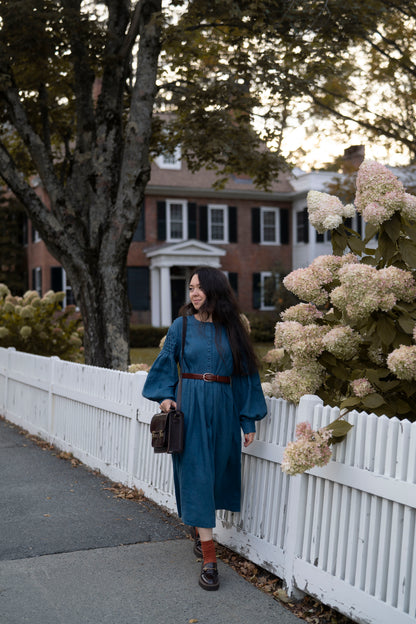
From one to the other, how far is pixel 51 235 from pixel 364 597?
7.84 metres

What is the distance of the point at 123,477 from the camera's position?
7.09 metres

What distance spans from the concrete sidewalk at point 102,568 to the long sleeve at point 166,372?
1.10m

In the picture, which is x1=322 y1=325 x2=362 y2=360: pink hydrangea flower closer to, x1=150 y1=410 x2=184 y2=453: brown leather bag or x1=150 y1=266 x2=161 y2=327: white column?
x1=150 y1=410 x2=184 y2=453: brown leather bag

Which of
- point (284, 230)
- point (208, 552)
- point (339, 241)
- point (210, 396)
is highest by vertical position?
point (284, 230)

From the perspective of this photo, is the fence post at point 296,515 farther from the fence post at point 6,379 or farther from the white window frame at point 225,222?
the white window frame at point 225,222

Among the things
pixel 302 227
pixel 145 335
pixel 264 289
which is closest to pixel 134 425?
pixel 145 335

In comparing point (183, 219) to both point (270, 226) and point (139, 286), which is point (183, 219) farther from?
point (270, 226)

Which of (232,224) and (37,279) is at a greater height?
(232,224)

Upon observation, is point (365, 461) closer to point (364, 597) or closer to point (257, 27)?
point (364, 597)

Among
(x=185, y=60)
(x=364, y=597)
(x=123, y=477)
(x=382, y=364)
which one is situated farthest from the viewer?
(x=185, y=60)

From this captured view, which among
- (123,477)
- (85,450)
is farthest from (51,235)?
(123,477)

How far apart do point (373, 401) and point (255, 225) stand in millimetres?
29234

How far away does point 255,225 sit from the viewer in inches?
1297

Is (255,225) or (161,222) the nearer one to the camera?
(161,222)
